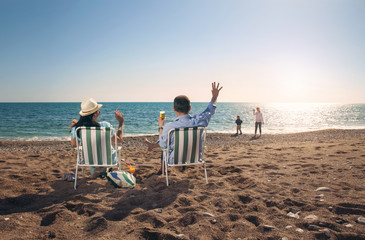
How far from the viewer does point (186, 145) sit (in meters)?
3.95

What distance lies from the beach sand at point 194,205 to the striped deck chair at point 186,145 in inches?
18.2

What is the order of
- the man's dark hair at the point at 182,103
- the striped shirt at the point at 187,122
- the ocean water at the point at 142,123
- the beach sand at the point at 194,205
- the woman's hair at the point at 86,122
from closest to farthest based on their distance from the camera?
the beach sand at the point at 194,205 < the man's dark hair at the point at 182,103 < the striped shirt at the point at 187,122 < the woman's hair at the point at 86,122 < the ocean water at the point at 142,123

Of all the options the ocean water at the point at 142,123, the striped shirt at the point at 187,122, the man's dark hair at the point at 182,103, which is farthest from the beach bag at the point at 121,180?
the ocean water at the point at 142,123

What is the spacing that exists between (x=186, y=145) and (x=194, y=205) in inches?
44.3

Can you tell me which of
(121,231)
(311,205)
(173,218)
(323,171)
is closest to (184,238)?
(173,218)

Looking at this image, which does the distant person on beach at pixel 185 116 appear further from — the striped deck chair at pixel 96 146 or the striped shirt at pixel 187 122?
the striped deck chair at pixel 96 146

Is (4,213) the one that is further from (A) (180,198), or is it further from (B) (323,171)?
(B) (323,171)

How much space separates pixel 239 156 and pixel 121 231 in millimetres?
5100

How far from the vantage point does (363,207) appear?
2863mm

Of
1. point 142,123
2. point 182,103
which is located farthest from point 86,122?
point 142,123

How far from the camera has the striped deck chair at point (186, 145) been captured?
385 cm

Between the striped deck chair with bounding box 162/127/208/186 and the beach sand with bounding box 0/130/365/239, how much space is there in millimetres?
463

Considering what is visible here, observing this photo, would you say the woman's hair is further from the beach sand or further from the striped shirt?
the striped shirt

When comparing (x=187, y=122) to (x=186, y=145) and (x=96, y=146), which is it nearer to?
(x=186, y=145)
